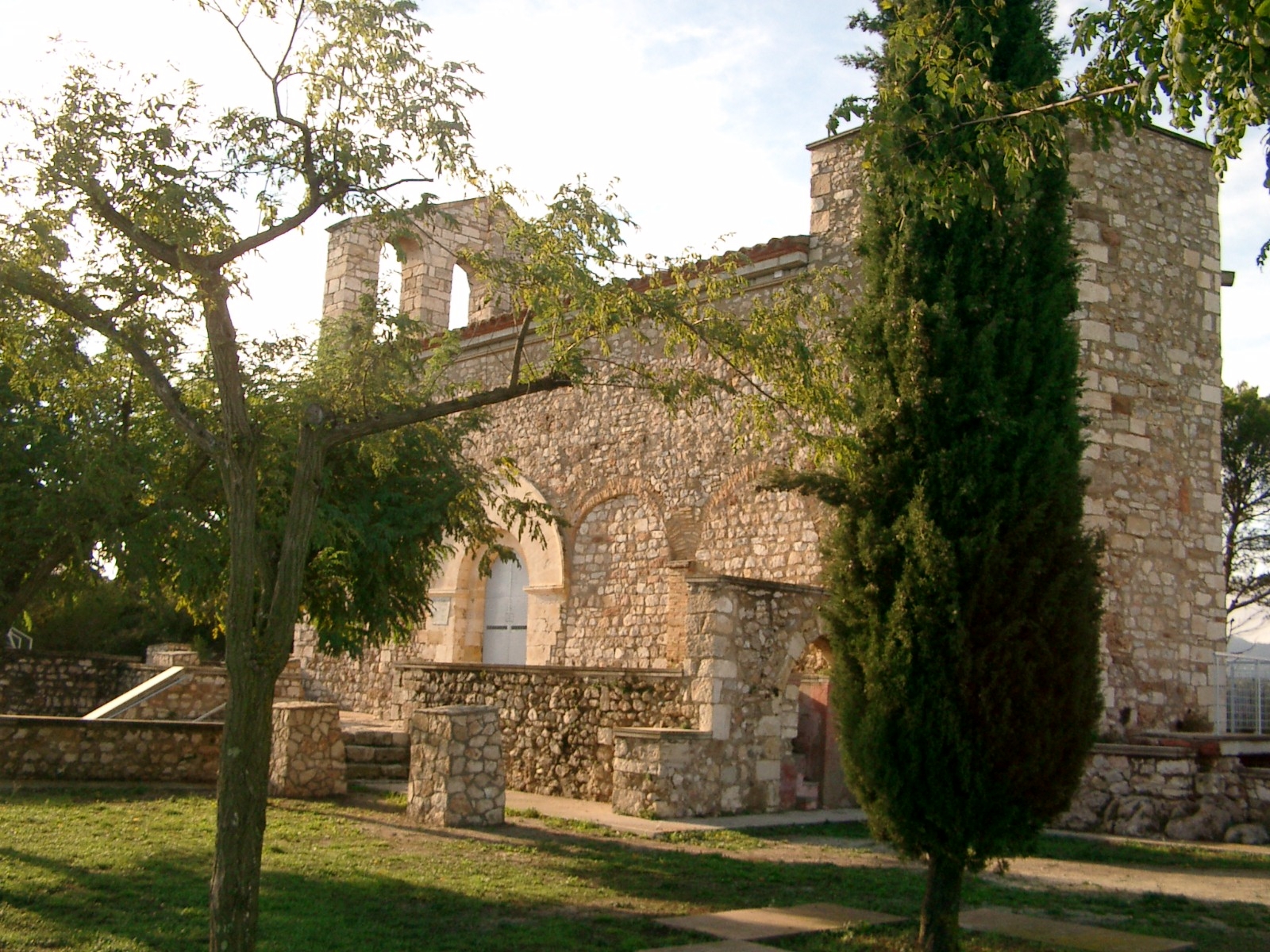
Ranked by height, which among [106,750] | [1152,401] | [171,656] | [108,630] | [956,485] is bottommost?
[106,750]

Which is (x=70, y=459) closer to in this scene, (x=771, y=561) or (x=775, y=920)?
(x=775, y=920)

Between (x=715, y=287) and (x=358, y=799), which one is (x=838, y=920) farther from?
(x=358, y=799)

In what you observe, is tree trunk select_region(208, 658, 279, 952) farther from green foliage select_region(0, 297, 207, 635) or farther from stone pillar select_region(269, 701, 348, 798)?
stone pillar select_region(269, 701, 348, 798)

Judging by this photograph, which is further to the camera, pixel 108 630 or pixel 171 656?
pixel 108 630

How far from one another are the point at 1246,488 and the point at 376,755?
18.2 metres

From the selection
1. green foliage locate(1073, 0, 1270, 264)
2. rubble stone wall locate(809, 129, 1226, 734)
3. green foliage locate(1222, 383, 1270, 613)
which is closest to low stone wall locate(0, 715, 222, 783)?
rubble stone wall locate(809, 129, 1226, 734)

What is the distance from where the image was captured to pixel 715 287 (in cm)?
746

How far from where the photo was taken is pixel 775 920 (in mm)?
6438

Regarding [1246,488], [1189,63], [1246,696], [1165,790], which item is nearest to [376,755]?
[1165,790]

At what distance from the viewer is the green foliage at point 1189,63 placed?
3914 millimetres

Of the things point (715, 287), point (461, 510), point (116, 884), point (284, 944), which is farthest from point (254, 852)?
point (461, 510)

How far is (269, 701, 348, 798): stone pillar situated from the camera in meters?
11.0

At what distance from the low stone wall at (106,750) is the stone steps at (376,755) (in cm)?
146

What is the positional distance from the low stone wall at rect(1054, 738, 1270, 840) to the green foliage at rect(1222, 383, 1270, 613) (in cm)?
1340
